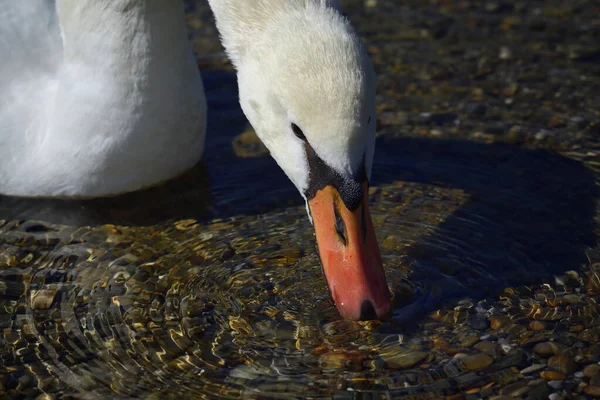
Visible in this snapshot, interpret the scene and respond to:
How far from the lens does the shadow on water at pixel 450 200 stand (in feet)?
18.1

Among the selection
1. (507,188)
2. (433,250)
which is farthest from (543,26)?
(433,250)

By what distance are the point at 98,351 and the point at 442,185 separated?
8.31 ft

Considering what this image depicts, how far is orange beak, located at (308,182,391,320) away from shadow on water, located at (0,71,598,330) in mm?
392

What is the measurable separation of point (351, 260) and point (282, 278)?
82cm

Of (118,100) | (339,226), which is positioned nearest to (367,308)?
(339,226)

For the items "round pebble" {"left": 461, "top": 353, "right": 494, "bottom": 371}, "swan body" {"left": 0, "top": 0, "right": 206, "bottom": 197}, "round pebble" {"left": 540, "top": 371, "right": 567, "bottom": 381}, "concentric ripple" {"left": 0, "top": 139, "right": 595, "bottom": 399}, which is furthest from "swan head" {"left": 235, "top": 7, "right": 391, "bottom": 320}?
"swan body" {"left": 0, "top": 0, "right": 206, "bottom": 197}

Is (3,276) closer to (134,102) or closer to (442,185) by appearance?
(134,102)

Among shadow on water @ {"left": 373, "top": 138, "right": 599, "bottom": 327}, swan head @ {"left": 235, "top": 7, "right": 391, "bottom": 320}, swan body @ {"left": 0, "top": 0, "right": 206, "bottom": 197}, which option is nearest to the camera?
swan head @ {"left": 235, "top": 7, "right": 391, "bottom": 320}

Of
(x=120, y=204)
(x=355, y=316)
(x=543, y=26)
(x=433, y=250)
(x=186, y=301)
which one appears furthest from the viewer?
(x=543, y=26)

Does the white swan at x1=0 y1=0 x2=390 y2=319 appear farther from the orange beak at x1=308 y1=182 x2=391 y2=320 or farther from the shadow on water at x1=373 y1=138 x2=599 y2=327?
the shadow on water at x1=373 y1=138 x2=599 y2=327

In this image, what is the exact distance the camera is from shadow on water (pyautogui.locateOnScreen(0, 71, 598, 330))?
5.50 m

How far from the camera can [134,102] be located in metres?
6.04

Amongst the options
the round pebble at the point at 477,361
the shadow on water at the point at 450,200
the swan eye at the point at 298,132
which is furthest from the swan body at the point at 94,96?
the round pebble at the point at 477,361

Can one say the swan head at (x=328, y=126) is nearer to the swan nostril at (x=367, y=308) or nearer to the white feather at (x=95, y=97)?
the swan nostril at (x=367, y=308)
